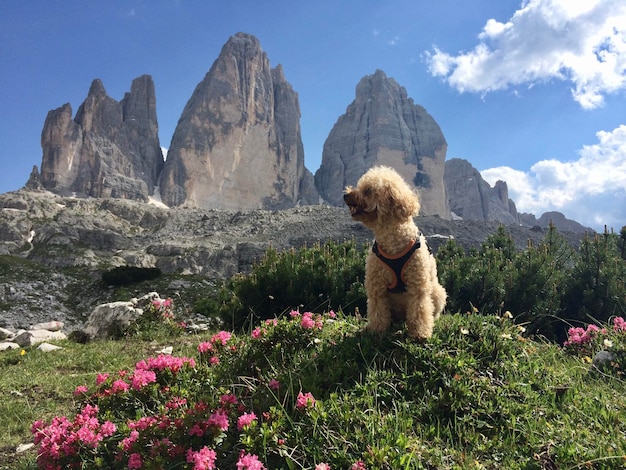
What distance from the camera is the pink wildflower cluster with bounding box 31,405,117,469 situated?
2.69 m

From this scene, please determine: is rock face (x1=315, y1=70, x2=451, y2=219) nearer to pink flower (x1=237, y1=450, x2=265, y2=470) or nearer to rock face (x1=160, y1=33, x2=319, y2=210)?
rock face (x1=160, y1=33, x2=319, y2=210)

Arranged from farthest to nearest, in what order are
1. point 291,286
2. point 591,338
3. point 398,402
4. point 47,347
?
point 291,286 → point 47,347 → point 591,338 → point 398,402

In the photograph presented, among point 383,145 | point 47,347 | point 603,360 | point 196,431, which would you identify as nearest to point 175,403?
point 196,431

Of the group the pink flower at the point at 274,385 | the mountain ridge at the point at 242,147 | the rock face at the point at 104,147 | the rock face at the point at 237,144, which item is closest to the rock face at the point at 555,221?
the mountain ridge at the point at 242,147

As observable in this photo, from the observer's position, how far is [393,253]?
12.9 ft

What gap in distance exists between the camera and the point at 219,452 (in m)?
2.53

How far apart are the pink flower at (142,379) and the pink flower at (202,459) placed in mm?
1325

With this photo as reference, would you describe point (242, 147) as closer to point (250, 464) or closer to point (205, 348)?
point (205, 348)

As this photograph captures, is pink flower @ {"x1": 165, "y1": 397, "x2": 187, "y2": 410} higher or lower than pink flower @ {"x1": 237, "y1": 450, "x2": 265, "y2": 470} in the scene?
lower

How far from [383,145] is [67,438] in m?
143

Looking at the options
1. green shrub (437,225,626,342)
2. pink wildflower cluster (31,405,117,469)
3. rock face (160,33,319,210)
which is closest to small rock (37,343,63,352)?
pink wildflower cluster (31,405,117,469)

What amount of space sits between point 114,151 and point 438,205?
10543 centimetres

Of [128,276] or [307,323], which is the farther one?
[128,276]

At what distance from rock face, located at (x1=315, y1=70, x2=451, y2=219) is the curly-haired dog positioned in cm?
13181
